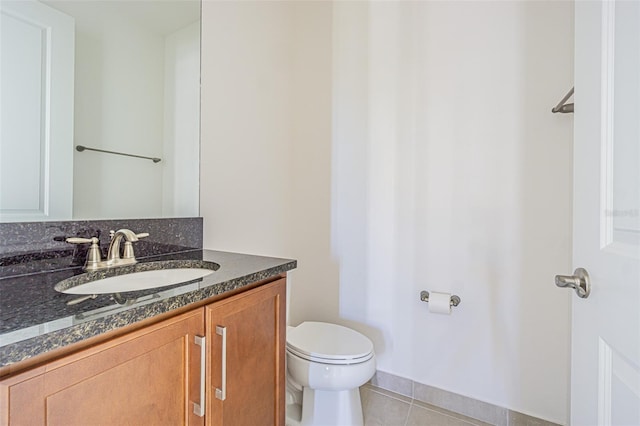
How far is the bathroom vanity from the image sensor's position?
1.55ft

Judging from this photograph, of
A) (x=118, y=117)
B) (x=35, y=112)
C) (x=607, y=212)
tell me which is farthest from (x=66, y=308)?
(x=607, y=212)

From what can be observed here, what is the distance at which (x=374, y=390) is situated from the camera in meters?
1.77

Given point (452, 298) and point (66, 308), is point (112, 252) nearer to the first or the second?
point (66, 308)

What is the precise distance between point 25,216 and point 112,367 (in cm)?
66

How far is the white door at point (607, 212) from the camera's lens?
572 mm

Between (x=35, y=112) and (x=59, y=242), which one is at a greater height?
(x=35, y=112)

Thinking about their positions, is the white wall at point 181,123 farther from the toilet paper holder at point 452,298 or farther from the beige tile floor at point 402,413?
the beige tile floor at point 402,413

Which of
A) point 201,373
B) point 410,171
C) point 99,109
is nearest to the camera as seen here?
point 201,373

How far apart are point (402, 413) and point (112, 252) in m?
1.53

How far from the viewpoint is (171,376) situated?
67 centimetres

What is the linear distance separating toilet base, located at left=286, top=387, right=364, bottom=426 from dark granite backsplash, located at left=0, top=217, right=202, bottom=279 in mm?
928

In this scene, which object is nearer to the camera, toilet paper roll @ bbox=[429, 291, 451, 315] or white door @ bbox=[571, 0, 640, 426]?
white door @ bbox=[571, 0, 640, 426]

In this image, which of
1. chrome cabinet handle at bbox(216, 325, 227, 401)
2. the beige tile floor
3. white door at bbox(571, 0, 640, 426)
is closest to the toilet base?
the beige tile floor

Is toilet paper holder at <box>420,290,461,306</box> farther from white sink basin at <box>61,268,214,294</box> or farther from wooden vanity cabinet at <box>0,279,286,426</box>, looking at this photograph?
white sink basin at <box>61,268,214,294</box>
